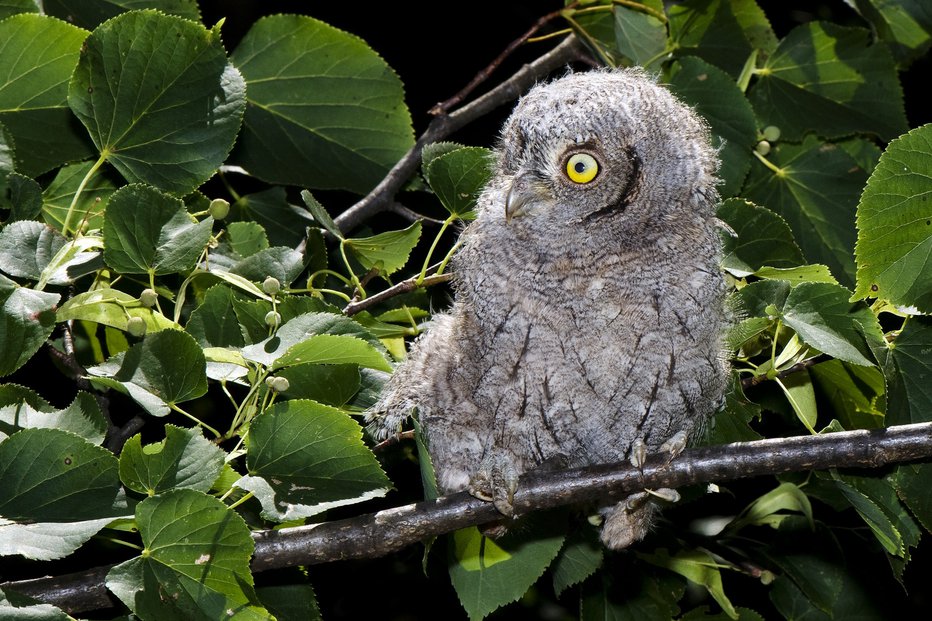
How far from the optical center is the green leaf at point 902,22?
8.79ft

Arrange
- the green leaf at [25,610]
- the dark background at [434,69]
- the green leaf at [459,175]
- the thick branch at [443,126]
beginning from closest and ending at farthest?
the green leaf at [25,610] → the green leaf at [459,175] → the thick branch at [443,126] → the dark background at [434,69]

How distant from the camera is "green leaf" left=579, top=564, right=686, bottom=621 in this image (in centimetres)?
210

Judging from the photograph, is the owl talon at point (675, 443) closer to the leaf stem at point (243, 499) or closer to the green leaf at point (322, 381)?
the green leaf at point (322, 381)

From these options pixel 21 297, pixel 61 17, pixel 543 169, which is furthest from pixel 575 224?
pixel 61 17

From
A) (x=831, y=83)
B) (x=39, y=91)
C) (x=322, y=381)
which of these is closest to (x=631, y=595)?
(x=322, y=381)

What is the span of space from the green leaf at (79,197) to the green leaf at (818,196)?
1.62 metres

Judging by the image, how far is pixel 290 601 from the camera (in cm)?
179

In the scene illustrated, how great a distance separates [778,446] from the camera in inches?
A: 64.2

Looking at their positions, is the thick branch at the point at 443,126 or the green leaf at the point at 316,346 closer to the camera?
the green leaf at the point at 316,346

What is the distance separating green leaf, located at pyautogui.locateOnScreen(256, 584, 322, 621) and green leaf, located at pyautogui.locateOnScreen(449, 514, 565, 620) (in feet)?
0.95

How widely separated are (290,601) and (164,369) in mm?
537

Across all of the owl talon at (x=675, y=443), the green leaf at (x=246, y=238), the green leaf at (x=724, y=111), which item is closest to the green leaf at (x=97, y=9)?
the green leaf at (x=246, y=238)

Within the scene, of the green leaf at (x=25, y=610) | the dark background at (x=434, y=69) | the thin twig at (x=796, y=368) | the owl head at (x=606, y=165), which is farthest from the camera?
the dark background at (x=434, y=69)

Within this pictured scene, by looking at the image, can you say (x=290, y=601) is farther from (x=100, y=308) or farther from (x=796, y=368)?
(x=796, y=368)
